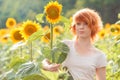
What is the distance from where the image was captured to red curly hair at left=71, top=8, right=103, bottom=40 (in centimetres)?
309

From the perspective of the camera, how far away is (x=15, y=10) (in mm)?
23250

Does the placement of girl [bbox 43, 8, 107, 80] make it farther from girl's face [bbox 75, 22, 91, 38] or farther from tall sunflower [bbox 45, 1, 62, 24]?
tall sunflower [bbox 45, 1, 62, 24]

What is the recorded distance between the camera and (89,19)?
310 cm

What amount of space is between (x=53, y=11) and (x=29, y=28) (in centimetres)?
41

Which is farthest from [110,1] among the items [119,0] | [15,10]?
[15,10]

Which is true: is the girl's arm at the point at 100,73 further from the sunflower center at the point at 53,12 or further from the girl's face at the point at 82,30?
the sunflower center at the point at 53,12

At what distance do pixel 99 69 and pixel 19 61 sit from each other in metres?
0.45

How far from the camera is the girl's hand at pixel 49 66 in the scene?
9.23 ft

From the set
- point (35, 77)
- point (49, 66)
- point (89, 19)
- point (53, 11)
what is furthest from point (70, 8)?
point (35, 77)

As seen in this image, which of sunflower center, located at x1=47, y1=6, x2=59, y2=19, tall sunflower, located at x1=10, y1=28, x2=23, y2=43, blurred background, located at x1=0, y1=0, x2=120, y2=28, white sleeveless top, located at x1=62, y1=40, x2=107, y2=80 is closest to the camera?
sunflower center, located at x1=47, y1=6, x2=59, y2=19

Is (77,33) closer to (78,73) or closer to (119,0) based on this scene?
(78,73)

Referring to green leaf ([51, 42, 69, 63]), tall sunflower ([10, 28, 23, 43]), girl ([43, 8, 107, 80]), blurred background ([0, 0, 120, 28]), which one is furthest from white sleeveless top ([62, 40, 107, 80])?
blurred background ([0, 0, 120, 28])

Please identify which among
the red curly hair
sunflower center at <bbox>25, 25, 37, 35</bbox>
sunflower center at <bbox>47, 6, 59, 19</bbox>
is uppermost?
sunflower center at <bbox>47, 6, 59, 19</bbox>

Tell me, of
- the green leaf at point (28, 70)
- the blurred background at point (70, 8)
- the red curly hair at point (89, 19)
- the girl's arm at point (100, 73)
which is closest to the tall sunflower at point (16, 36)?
the red curly hair at point (89, 19)
